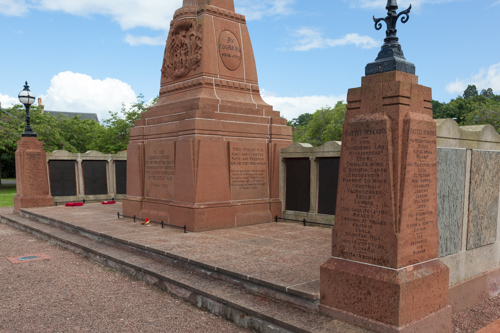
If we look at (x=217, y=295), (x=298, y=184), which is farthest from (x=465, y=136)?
(x=298, y=184)

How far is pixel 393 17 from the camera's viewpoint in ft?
14.4

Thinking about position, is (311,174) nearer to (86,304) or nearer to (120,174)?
(86,304)

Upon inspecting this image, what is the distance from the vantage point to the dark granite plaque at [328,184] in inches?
384

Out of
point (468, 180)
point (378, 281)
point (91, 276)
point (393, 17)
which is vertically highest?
point (393, 17)

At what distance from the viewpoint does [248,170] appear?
10.5m

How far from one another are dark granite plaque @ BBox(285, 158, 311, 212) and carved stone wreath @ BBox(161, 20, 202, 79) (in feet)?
12.1

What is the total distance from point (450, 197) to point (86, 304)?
530 cm

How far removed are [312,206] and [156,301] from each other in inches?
212

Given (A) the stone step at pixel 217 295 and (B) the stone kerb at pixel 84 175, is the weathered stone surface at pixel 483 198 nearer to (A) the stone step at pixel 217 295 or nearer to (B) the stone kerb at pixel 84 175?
(A) the stone step at pixel 217 295

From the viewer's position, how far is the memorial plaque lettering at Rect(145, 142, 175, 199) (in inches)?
407

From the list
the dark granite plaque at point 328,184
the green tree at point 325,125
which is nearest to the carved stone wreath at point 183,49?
the dark granite plaque at point 328,184

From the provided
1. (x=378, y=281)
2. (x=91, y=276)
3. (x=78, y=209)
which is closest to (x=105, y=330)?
(x=91, y=276)

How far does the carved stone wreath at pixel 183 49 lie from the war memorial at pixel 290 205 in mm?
45

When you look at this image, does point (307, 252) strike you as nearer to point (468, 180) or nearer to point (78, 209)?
point (468, 180)
